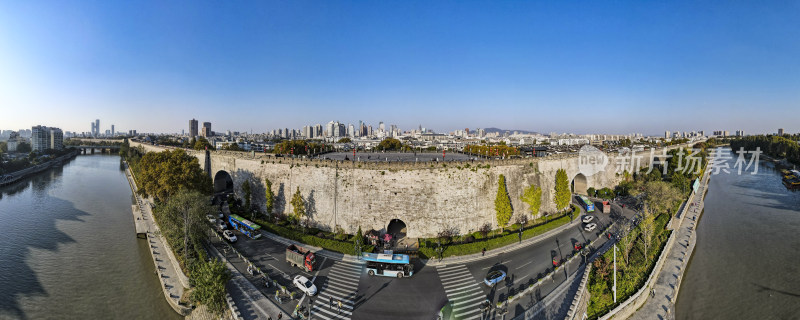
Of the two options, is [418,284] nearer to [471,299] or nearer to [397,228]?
[471,299]

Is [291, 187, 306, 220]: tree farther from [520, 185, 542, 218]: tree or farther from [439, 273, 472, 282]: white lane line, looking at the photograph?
[520, 185, 542, 218]: tree

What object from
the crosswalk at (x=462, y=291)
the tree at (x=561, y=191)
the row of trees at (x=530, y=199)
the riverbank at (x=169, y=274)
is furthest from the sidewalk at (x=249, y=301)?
the tree at (x=561, y=191)

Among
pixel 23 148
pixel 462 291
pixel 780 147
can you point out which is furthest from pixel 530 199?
pixel 23 148

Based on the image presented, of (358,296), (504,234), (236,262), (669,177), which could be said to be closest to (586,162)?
(669,177)

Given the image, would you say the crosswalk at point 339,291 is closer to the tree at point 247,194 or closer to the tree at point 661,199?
the tree at point 247,194

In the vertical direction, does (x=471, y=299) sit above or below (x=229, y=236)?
below

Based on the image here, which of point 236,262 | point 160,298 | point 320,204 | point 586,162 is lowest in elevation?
point 160,298

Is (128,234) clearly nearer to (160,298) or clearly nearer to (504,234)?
(160,298)
